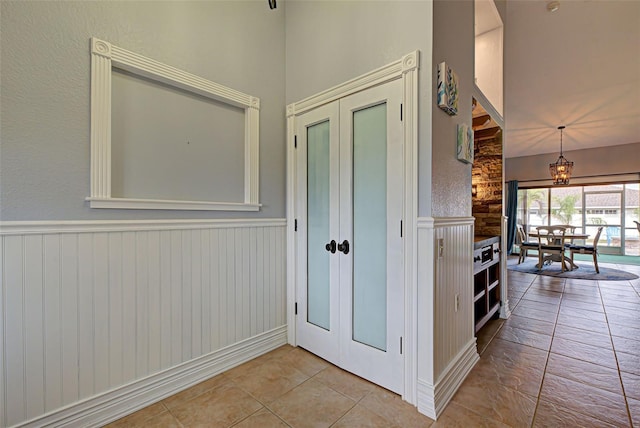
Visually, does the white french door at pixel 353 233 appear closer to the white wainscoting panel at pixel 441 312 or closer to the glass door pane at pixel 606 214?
the white wainscoting panel at pixel 441 312

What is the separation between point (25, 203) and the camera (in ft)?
4.47

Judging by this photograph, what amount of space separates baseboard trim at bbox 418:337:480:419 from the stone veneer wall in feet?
5.57

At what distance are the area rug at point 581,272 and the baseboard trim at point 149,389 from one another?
583cm

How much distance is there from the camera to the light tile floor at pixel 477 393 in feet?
5.17

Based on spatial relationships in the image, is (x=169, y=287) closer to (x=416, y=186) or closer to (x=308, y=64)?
(x=416, y=186)

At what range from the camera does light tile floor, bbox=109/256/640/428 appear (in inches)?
62.1

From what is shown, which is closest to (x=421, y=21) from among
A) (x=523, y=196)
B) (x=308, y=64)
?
(x=308, y=64)

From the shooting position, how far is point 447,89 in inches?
68.4

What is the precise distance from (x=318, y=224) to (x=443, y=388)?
4.53ft

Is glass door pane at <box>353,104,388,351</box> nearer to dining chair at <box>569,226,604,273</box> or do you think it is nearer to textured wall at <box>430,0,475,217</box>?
textured wall at <box>430,0,475,217</box>

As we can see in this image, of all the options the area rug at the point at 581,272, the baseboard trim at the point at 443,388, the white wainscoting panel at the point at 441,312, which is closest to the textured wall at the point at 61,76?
the white wainscoting panel at the point at 441,312

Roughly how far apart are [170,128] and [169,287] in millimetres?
1069

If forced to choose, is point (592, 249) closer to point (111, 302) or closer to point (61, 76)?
point (111, 302)

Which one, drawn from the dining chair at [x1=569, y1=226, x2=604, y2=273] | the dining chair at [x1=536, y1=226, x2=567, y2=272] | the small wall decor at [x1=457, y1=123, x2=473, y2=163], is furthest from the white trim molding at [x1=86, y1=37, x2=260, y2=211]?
the dining chair at [x1=569, y1=226, x2=604, y2=273]
